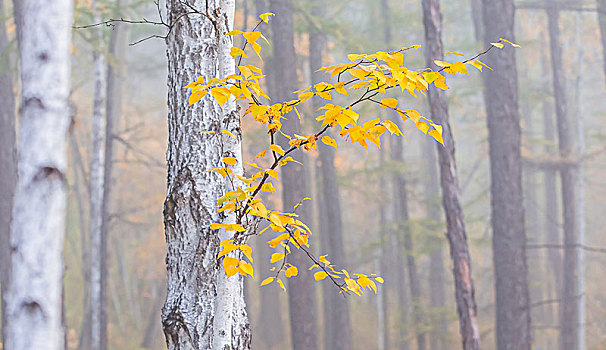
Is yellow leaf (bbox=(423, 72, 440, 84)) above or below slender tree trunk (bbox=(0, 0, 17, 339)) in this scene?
below

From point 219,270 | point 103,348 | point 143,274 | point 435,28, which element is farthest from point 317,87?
point 143,274

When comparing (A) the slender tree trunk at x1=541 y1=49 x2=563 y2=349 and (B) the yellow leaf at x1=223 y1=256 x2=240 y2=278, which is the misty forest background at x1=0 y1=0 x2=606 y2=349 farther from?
(B) the yellow leaf at x1=223 y1=256 x2=240 y2=278

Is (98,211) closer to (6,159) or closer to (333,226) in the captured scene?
(6,159)

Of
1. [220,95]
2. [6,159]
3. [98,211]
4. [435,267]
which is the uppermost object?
[6,159]

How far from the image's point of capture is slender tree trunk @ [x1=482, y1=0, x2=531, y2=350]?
8.85 m

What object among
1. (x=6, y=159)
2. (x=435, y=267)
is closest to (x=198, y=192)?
(x=6, y=159)

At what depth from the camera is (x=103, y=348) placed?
10.4m

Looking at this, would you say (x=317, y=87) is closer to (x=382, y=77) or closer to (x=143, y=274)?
(x=382, y=77)

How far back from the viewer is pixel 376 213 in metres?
23.5

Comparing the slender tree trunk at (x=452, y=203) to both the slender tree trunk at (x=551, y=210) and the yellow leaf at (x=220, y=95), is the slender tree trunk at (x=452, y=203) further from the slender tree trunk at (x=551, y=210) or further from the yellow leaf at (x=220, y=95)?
the slender tree trunk at (x=551, y=210)

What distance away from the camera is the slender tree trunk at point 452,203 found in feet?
24.3

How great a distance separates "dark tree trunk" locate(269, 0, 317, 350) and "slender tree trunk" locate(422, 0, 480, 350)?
8.28 feet

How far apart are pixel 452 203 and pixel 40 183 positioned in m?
6.41

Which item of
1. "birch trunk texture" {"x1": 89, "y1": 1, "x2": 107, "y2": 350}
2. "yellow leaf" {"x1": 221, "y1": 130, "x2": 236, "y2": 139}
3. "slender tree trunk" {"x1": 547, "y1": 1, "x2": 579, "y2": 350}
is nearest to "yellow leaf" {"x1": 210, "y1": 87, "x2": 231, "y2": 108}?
"yellow leaf" {"x1": 221, "y1": 130, "x2": 236, "y2": 139}
